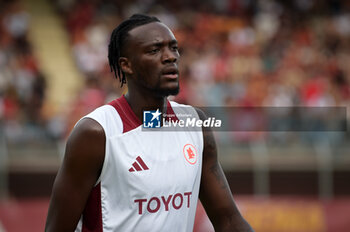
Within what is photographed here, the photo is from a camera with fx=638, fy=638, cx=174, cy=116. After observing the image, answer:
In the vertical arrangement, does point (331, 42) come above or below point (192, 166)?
above

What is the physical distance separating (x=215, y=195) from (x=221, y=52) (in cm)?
871

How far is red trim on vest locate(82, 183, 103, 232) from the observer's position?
3.35 metres

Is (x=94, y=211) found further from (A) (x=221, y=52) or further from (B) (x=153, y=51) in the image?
(A) (x=221, y=52)

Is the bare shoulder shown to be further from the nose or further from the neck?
the nose

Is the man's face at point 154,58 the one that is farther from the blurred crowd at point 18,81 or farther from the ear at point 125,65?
the blurred crowd at point 18,81

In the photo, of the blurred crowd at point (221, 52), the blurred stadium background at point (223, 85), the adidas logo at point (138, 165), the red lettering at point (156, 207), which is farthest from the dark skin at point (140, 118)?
the blurred crowd at point (221, 52)

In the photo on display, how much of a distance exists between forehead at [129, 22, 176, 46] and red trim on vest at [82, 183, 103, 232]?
0.81m

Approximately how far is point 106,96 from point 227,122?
225cm

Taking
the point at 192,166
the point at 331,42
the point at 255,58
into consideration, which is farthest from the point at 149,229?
the point at 331,42

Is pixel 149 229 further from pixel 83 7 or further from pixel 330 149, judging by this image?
pixel 83 7

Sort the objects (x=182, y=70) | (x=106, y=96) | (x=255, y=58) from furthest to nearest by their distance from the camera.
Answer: (x=255, y=58), (x=182, y=70), (x=106, y=96)

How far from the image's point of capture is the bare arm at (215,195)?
145 inches

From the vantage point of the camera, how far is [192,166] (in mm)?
3549

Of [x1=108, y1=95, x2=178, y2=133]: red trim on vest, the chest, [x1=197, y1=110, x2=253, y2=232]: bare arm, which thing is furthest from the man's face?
[x1=197, y1=110, x2=253, y2=232]: bare arm
